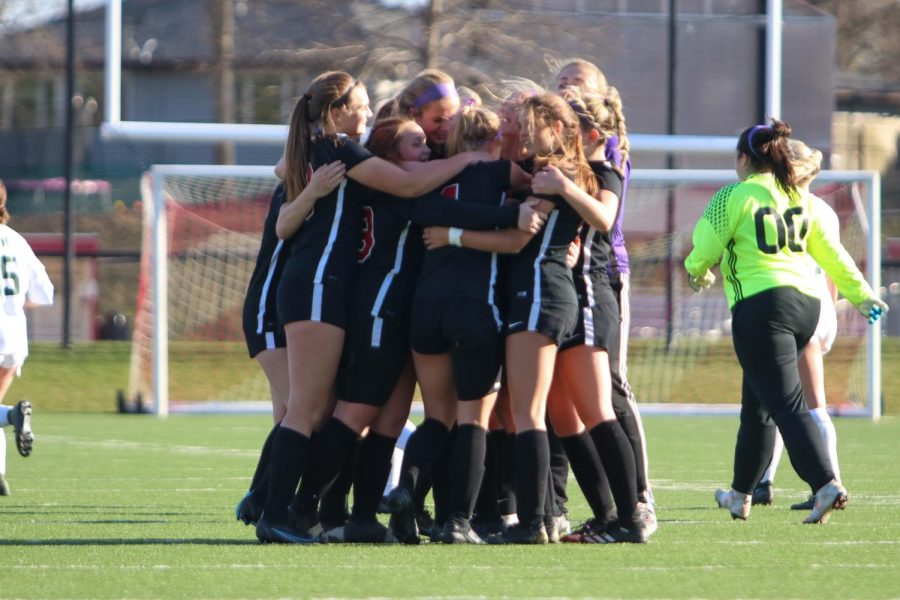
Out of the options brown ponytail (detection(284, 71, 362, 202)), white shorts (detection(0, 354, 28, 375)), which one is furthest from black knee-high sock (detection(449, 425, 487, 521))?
white shorts (detection(0, 354, 28, 375))

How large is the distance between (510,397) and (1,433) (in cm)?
364

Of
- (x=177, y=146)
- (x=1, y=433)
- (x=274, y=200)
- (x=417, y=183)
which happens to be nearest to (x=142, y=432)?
(x=1, y=433)

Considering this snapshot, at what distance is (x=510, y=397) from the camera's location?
552 centimetres

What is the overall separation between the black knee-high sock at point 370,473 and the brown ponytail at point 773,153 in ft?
6.83

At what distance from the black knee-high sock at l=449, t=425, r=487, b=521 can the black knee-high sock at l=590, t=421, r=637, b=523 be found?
0.43 metres

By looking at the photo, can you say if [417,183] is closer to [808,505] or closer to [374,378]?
[374,378]

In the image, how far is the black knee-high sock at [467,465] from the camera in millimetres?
5473

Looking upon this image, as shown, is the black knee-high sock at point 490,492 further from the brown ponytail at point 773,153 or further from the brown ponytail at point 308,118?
the brown ponytail at point 773,153

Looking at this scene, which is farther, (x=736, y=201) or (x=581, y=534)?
(x=736, y=201)

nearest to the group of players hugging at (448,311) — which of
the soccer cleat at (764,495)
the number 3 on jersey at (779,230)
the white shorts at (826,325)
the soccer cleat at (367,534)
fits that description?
the soccer cleat at (367,534)

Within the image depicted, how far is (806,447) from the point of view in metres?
6.08

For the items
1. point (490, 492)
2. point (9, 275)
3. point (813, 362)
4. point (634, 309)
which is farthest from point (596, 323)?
point (634, 309)

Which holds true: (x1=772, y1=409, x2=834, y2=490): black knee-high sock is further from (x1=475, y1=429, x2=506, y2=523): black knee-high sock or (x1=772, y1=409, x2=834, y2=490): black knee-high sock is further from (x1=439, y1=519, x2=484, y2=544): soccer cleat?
(x1=439, y1=519, x2=484, y2=544): soccer cleat

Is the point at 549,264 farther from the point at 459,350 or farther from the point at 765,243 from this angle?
the point at 765,243
